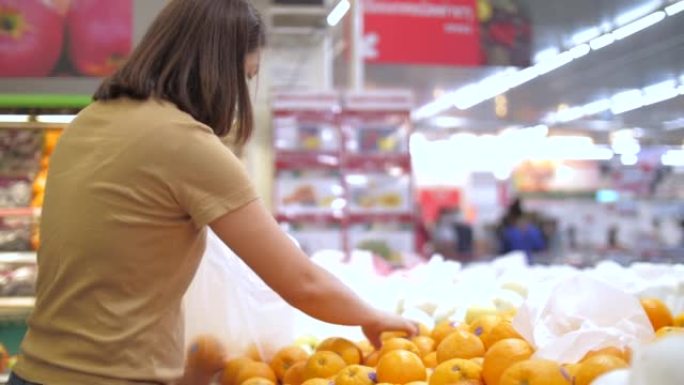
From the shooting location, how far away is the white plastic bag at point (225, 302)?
202 centimetres

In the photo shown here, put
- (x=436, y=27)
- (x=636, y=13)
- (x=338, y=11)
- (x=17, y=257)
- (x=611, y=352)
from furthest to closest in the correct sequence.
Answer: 1. (x=436, y=27)
2. (x=338, y=11)
3. (x=17, y=257)
4. (x=636, y=13)
5. (x=611, y=352)

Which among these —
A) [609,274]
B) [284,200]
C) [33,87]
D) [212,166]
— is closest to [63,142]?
[212,166]

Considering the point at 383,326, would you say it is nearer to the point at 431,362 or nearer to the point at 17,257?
the point at 431,362

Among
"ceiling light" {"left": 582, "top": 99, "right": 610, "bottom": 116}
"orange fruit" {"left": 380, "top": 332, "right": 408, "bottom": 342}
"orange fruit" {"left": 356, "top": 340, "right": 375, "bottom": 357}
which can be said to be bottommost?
"orange fruit" {"left": 356, "top": 340, "right": 375, "bottom": 357}

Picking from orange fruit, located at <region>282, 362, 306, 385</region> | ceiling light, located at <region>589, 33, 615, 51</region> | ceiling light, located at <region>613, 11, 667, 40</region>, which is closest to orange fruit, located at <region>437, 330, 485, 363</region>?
orange fruit, located at <region>282, 362, 306, 385</region>

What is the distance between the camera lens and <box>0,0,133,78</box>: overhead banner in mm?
3514

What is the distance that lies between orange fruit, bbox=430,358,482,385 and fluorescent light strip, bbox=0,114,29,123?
2.72 m

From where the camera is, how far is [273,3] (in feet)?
19.6

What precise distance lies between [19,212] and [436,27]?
11.1 ft

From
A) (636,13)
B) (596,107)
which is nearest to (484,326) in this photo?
(636,13)

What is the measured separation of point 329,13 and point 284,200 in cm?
155

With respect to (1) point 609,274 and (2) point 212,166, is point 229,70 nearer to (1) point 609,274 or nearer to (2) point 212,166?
(2) point 212,166

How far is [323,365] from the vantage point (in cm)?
168

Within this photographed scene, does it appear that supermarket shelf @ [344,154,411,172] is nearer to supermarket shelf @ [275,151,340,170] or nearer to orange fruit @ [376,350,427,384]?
supermarket shelf @ [275,151,340,170]
